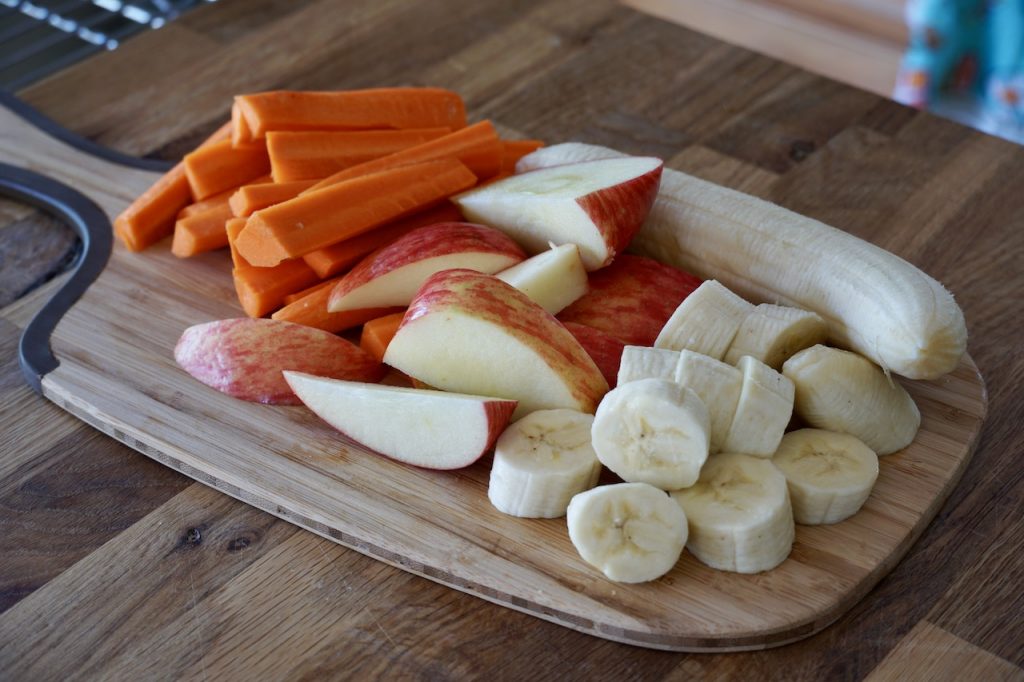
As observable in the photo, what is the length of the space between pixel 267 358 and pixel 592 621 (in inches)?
25.9

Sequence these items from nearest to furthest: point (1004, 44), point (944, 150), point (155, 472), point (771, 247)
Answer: point (155, 472) < point (771, 247) < point (944, 150) < point (1004, 44)

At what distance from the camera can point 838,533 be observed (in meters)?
1.52

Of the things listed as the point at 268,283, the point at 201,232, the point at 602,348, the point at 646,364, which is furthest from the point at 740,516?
the point at 201,232

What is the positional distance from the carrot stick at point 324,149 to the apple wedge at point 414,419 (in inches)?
18.7

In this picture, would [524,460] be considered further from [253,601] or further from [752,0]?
[752,0]

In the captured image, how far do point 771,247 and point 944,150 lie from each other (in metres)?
0.74

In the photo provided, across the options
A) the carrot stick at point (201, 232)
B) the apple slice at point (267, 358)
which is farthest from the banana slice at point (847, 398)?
the carrot stick at point (201, 232)

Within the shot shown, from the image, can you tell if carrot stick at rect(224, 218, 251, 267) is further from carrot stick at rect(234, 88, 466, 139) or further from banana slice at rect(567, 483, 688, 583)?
banana slice at rect(567, 483, 688, 583)

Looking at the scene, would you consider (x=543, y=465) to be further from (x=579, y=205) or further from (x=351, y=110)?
(x=351, y=110)

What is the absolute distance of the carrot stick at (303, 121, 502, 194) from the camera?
2.01 meters

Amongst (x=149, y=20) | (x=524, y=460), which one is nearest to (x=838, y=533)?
A: (x=524, y=460)

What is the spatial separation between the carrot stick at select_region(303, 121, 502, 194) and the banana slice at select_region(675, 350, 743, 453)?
70 cm

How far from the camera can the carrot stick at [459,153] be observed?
6.61ft

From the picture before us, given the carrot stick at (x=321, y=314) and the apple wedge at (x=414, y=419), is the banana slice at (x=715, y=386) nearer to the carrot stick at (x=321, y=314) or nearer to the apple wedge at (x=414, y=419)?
the apple wedge at (x=414, y=419)
